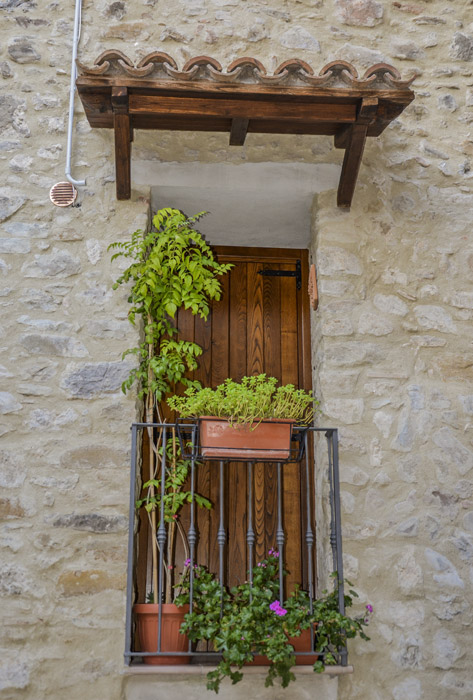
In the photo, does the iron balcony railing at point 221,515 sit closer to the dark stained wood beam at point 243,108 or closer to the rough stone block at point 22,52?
the dark stained wood beam at point 243,108

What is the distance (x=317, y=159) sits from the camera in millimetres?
4188

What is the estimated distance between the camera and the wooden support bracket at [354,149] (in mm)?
3658

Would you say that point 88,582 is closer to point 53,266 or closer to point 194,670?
point 194,670

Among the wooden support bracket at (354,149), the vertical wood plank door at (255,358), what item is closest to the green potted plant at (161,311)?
the vertical wood plank door at (255,358)

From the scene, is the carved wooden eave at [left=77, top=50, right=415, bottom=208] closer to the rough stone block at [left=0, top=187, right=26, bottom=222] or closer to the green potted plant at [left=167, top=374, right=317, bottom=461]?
the rough stone block at [left=0, top=187, right=26, bottom=222]

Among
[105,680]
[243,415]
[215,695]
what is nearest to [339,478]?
[243,415]

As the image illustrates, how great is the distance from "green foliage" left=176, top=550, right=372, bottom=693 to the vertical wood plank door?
65 centimetres

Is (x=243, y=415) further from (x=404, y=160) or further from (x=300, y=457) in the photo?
(x=404, y=160)

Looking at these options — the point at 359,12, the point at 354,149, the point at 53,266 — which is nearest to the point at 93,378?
the point at 53,266

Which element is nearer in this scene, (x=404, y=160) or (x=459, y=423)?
(x=459, y=423)

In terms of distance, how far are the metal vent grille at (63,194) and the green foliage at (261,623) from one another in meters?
2.03

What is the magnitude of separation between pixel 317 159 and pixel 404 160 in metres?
0.48

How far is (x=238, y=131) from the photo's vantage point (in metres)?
3.90

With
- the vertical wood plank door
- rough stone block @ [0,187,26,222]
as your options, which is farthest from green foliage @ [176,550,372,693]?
rough stone block @ [0,187,26,222]
